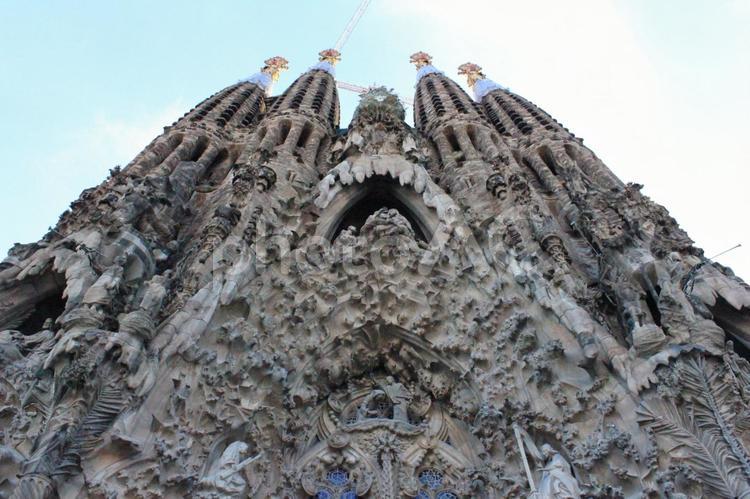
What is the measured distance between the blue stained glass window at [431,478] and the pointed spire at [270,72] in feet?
75.0

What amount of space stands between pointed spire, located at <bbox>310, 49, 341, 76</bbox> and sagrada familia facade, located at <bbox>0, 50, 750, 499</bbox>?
63.3ft

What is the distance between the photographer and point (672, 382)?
617cm

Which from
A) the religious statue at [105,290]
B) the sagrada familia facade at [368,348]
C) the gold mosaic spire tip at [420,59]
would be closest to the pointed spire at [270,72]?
the gold mosaic spire tip at [420,59]

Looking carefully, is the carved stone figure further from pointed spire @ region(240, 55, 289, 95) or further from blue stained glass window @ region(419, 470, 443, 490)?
pointed spire @ region(240, 55, 289, 95)

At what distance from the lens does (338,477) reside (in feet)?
25.4

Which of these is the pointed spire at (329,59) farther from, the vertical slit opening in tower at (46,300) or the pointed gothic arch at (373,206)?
the vertical slit opening in tower at (46,300)

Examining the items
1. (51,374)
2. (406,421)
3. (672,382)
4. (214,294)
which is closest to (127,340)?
(51,374)

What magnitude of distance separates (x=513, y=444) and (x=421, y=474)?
1.35 m

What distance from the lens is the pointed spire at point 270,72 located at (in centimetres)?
2859

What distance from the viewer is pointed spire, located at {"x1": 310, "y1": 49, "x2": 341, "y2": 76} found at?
31.0 metres

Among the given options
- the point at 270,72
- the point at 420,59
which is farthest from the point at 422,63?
the point at 270,72

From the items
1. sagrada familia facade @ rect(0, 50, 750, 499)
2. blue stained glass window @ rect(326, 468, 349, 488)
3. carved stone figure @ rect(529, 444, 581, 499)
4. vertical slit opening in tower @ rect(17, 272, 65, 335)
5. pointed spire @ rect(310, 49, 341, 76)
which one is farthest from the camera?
pointed spire @ rect(310, 49, 341, 76)

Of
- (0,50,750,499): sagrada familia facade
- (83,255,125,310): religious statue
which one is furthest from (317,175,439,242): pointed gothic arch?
(83,255,125,310): religious statue

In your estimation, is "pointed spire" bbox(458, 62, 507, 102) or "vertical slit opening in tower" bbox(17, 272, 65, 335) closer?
"vertical slit opening in tower" bbox(17, 272, 65, 335)
